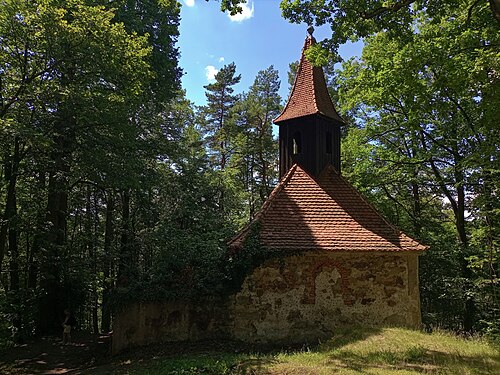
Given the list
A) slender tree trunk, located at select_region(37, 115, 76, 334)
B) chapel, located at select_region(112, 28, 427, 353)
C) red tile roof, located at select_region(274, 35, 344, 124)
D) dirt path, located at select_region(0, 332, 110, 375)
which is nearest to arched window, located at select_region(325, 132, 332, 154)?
red tile roof, located at select_region(274, 35, 344, 124)

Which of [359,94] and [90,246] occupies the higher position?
[359,94]

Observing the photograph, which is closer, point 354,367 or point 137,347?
point 354,367

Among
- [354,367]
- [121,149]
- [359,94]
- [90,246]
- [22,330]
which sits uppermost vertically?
[359,94]

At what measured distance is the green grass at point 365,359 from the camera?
6.52 metres

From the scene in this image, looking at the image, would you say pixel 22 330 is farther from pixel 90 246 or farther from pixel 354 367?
pixel 354 367

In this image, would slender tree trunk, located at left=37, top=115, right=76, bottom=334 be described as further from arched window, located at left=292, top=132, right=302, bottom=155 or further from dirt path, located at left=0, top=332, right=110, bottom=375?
arched window, located at left=292, top=132, right=302, bottom=155

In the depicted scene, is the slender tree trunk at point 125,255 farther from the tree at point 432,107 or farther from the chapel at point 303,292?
the tree at point 432,107

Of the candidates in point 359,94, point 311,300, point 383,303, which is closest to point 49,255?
point 311,300

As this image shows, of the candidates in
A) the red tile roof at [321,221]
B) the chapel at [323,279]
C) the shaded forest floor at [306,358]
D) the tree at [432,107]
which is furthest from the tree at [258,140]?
the shaded forest floor at [306,358]

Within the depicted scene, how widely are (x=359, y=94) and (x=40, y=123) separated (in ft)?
Answer: 35.2

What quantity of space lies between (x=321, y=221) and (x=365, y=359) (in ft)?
15.8

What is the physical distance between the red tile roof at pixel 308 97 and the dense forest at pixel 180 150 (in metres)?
1.20

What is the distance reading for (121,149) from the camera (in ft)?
45.1

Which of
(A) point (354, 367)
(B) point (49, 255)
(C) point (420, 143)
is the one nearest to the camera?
(A) point (354, 367)
